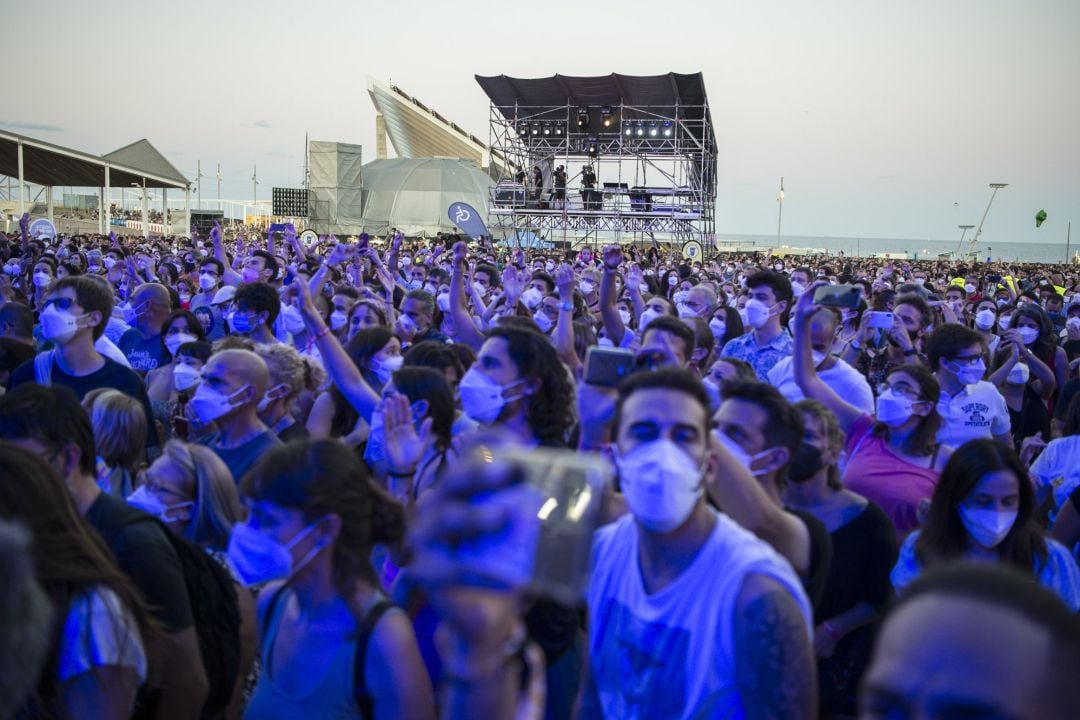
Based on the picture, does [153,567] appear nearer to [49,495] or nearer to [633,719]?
[49,495]

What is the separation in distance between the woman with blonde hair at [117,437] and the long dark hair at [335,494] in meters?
1.40

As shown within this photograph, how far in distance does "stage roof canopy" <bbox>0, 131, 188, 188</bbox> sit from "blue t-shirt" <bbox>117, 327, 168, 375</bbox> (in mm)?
28898

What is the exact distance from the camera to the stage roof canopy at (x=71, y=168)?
3319 cm

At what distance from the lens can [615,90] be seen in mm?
35750

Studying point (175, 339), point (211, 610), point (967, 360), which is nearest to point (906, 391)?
point (967, 360)

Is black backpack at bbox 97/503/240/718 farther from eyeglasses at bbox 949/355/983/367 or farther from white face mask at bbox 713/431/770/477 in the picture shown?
eyeglasses at bbox 949/355/983/367

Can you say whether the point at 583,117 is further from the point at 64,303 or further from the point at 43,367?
the point at 43,367

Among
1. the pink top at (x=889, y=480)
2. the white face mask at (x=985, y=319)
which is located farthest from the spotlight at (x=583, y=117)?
the pink top at (x=889, y=480)

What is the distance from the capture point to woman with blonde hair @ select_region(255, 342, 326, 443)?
461 centimetres

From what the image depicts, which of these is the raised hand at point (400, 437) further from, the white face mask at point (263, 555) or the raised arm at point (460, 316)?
the raised arm at point (460, 316)

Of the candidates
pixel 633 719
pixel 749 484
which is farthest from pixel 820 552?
pixel 633 719

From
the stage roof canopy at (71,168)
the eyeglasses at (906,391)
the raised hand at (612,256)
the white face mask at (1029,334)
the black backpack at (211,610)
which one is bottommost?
the black backpack at (211,610)

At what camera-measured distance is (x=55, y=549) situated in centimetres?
218

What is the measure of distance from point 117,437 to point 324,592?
5.81 feet
